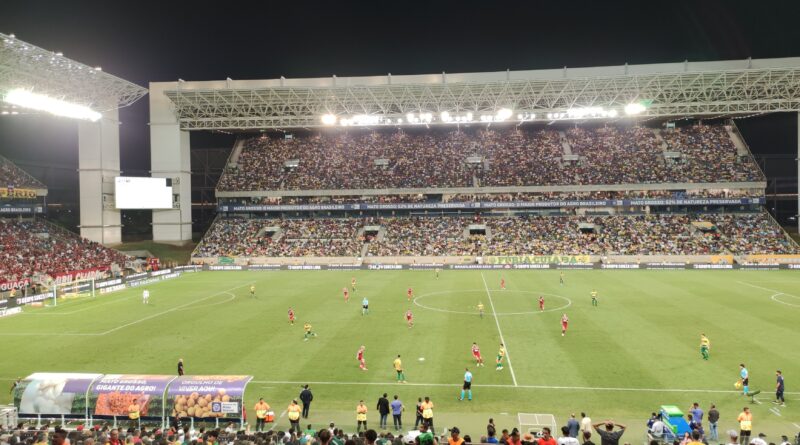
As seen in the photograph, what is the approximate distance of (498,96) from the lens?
2491 inches

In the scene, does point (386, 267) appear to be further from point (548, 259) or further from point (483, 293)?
point (483, 293)

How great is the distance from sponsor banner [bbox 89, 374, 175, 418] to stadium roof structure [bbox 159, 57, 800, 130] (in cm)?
4784

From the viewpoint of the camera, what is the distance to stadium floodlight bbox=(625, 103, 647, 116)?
61438mm

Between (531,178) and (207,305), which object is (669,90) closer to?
(531,178)

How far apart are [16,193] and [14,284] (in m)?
19.7

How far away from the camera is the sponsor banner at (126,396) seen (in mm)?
16562

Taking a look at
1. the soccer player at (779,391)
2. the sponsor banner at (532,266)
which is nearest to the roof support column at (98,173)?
the sponsor banner at (532,266)

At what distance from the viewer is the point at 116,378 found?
1711cm

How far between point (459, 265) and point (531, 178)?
64.0ft

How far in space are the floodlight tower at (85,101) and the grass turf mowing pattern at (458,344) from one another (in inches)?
801

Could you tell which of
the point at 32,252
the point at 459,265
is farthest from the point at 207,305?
the point at 459,265

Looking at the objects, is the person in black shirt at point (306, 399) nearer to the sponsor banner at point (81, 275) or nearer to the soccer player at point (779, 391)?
the soccer player at point (779, 391)

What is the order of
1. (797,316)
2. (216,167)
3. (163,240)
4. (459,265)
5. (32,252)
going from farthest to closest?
1. (216,167)
2. (163,240)
3. (459,265)
4. (32,252)
5. (797,316)

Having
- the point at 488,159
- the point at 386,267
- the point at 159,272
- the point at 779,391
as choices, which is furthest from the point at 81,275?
the point at 779,391
